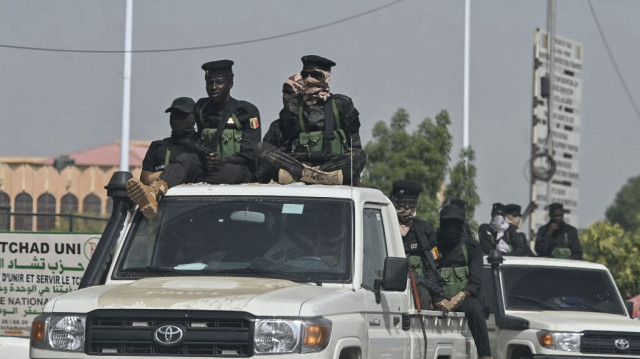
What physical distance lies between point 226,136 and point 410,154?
1923cm

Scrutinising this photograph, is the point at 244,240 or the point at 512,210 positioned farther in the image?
the point at 512,210

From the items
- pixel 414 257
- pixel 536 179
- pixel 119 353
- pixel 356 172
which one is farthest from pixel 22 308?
pixel 536 179

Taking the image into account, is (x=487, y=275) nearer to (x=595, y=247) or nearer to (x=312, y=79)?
(x=312, y=79)

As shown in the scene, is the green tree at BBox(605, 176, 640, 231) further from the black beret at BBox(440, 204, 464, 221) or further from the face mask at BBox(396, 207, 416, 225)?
the face mask at BBox(396, 207, 416, 225)

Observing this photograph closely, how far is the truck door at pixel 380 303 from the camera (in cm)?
845

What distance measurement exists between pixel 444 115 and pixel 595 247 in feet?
29.7

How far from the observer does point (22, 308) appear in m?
19.2

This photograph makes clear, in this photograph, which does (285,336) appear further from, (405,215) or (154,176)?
(405,215)

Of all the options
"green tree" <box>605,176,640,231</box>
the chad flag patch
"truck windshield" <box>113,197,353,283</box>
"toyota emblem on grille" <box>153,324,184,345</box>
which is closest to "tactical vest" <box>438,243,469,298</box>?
the chad flag patch

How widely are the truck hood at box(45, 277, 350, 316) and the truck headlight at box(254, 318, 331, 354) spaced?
5cm

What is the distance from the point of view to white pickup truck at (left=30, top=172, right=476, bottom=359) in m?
7.55

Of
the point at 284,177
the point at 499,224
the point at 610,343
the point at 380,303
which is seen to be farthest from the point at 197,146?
the point at 499,224

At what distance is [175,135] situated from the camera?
1060 cm

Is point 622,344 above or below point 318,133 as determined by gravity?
below
